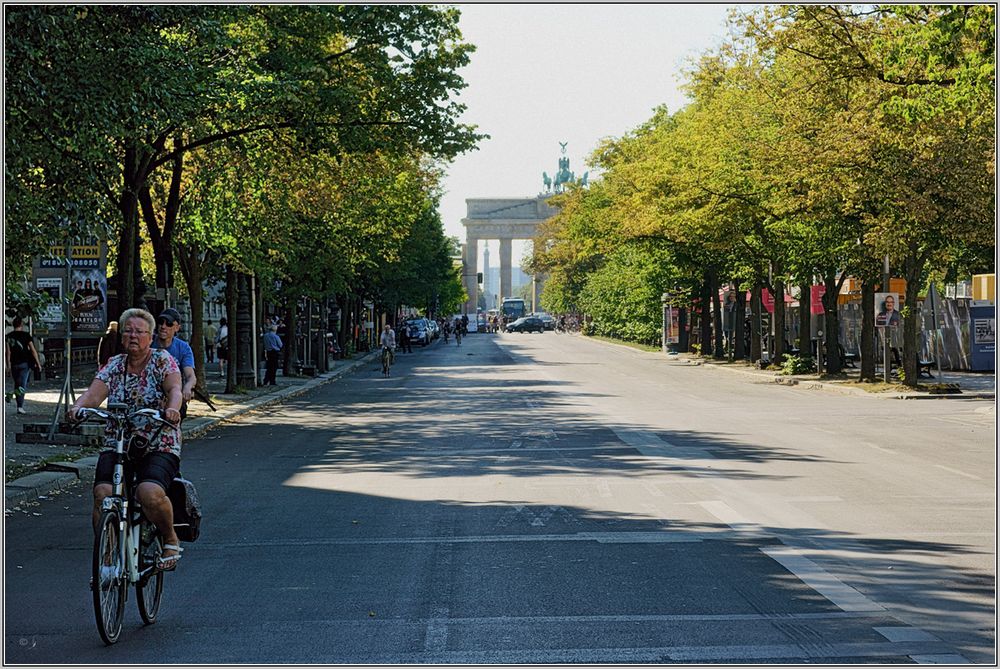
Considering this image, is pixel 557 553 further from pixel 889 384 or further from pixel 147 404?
pixel 889 384

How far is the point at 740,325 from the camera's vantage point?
5428cm

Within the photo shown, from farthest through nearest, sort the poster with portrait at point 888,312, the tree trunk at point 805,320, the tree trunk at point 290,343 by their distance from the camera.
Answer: the tree trunk at point 805,320, the tree trunk at point 290,343, the poster with portrait at point 888,312

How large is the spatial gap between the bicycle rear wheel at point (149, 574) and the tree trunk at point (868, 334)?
99.4 feet

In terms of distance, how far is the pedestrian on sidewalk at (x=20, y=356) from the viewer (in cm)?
2261

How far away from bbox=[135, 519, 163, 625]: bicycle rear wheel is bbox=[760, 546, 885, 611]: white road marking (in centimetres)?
384

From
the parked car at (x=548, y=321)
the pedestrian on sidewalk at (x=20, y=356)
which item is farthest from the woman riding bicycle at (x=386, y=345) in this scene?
the parked car at (x=548, y=321)

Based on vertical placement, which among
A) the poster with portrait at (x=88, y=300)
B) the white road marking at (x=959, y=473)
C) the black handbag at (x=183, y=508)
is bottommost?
the white road marking at (x=959, y=473)

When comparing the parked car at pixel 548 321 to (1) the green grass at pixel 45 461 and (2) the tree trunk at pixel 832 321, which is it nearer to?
(2) the tree trunk at pixel 832 321

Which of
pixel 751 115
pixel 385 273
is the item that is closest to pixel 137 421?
pixel 751 115

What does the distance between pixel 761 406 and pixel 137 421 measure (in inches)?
850

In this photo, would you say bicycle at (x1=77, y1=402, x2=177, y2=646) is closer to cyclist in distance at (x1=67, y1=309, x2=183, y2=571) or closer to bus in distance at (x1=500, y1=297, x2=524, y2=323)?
cyclist in distance at (x1=67, y1=309, x2=183, y2=571)

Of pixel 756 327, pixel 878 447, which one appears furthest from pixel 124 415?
pixel 756 327

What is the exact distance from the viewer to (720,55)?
4659 cm

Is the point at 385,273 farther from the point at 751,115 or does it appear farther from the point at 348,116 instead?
the point at 348,116
